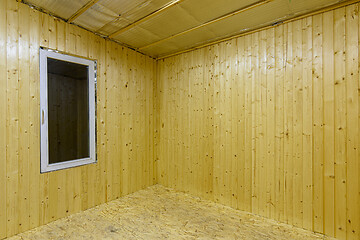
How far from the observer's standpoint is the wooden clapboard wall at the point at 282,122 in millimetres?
2268

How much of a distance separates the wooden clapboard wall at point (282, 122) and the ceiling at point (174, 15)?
0.25m

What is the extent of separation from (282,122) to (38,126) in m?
3.14

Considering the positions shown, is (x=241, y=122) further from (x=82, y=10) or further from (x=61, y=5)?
(x=61, y=5)

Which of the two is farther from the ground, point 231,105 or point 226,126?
point 231,105

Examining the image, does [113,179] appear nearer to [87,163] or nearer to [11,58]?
[87,163]

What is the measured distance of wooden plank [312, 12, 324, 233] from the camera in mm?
2387

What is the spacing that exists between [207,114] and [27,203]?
2.73 meters

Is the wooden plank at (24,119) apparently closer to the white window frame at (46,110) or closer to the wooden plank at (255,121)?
the white window frame at (46,110)

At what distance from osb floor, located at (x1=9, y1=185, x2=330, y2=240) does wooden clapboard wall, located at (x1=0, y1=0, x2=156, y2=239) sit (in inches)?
9.6

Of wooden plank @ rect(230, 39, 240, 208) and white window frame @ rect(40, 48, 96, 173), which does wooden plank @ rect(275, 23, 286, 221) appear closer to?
wooden plank @ rect(230, 39, 240, 208)

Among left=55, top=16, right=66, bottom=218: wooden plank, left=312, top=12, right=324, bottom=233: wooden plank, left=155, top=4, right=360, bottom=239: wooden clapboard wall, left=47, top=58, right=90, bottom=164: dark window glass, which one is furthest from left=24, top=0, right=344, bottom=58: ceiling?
left=47, top=58, right=90, bottom=164: dark window glass

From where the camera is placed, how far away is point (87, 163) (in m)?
2.98

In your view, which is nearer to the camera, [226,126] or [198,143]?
[226,126]

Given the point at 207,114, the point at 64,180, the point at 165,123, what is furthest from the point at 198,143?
the point at 64,180
